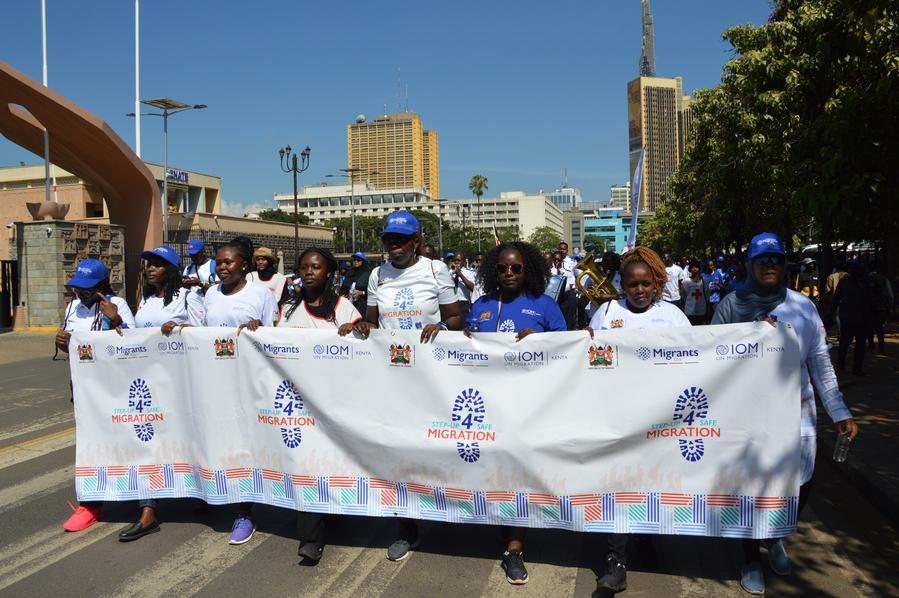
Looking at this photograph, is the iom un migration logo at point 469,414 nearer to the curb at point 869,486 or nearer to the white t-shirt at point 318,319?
the white t-shirt at point 318,319

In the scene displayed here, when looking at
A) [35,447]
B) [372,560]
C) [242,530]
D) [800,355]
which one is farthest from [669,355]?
[35,447]

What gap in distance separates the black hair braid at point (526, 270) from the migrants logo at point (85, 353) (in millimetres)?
2778

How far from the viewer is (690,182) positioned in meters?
35.2

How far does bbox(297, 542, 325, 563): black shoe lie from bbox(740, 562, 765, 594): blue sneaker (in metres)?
2.38

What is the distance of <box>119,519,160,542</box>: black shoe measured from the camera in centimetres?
471

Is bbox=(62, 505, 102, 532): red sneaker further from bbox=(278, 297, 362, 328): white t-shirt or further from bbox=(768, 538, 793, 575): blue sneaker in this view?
bbox=(768, 538, 793, 575): blue sneaker

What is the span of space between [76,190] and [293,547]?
157ft

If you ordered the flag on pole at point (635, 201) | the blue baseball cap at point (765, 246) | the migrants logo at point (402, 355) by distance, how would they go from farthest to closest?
the flag on pole at point (635, 201) → the migrants logo at point (402, 355) → the blue baseball cap at point (765, 246)

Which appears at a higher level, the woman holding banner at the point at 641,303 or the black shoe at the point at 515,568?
the woman holding banner at the point at 641,303

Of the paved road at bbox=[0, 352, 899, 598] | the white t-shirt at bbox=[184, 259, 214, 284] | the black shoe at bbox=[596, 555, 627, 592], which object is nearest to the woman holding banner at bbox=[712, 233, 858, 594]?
the paved road at bbox=[0, 352, 899, 598]

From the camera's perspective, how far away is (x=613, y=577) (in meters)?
3.88

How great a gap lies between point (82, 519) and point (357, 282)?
6322 millimetres

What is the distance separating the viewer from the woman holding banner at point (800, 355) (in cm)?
401

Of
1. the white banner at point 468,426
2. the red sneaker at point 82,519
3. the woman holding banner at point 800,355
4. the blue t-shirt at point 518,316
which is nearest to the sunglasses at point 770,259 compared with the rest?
the woman holding banner at point 800,355
